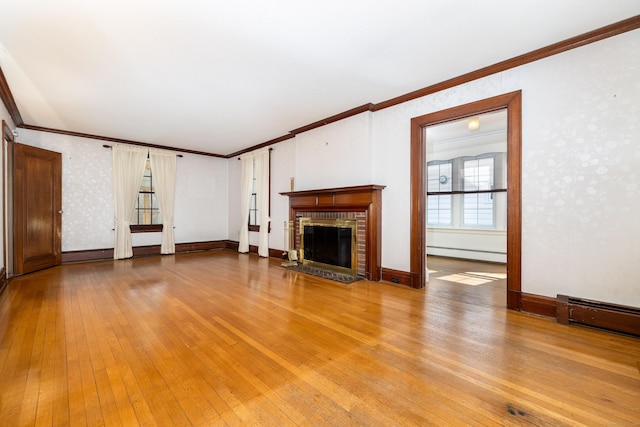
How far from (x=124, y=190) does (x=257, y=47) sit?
5.31 m

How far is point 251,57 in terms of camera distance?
3096 mm

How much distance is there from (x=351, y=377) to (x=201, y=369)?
1013mm

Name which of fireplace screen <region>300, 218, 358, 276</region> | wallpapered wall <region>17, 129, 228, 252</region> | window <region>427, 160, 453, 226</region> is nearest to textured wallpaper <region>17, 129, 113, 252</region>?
wallpapered wall <region>17, 129, 228, 252</region>

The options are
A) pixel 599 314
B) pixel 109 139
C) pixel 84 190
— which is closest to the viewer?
pixel 599 314

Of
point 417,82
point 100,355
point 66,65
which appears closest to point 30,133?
point 66,65

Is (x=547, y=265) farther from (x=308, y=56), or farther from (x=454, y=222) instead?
(x=454, y=222)

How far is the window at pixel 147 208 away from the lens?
22.4 feet

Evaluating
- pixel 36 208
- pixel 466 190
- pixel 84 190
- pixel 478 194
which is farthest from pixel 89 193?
pixel 478 194

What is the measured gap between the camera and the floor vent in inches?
97.5

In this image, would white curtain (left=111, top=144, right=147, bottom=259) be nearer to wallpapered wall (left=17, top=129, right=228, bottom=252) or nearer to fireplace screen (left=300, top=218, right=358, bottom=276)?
wallpapered wall (left=17, top=129, right=228, bottom=252)

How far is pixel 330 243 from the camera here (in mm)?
5059

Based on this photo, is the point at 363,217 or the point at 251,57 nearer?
the point at 251,57

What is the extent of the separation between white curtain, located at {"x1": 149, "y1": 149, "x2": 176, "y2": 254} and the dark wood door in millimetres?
1762

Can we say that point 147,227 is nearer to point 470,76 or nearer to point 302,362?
point 302,362
